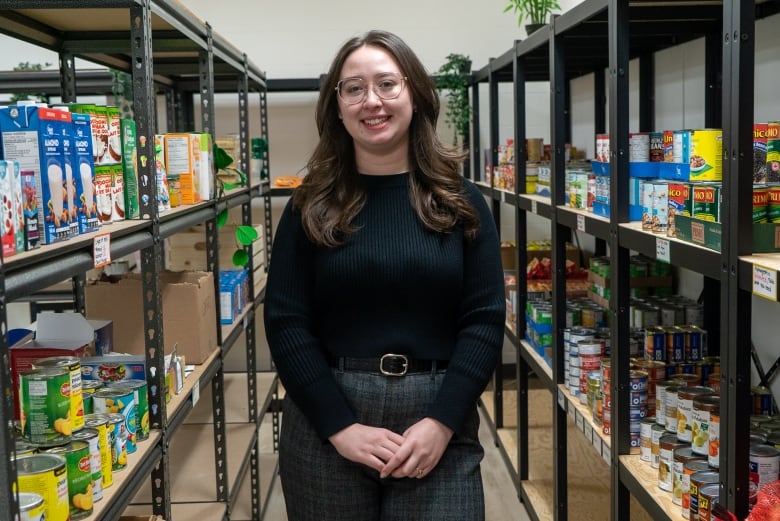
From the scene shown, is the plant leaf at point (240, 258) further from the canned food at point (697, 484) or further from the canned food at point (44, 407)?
the canned food at point (697, 484)

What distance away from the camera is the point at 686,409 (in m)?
2.19

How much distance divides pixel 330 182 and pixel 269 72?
163 inches

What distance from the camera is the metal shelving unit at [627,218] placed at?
157 cm

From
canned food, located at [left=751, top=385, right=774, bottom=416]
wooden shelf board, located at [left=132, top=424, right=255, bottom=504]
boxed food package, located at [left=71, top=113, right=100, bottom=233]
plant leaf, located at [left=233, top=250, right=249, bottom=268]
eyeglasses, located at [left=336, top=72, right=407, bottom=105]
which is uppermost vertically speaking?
eyeglasses, located at [left=336, top=72, right=407, bottom=105]

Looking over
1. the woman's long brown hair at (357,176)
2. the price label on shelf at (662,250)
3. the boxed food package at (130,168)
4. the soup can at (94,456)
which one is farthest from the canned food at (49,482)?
the price label on shelf at (662,250)

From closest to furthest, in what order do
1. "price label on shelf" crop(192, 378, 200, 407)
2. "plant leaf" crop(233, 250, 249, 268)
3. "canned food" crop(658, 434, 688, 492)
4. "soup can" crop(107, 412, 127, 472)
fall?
"soup can" crop(107, 412, 127, 472)
"canned food" crop(658, 434, 688, 492)
"price label on shelf" crop(192, 378, 200, 407)
"plant leaf" crop(233, 250, 249, 268)

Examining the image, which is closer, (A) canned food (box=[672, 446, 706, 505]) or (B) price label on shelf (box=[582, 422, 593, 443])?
(A) canned food (box=[672, 446, 706, 505])

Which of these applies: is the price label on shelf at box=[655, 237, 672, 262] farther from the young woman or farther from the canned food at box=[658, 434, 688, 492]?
the canned food at box=[658, 434, 688, 492]

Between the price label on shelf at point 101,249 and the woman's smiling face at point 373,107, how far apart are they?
64cm

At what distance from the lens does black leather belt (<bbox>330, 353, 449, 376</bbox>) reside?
1.95 metres

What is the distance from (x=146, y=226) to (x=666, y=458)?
143 centimetres

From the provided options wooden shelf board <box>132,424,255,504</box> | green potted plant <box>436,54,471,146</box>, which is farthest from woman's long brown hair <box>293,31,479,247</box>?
green potted plant <box>436,54,471,146</box>

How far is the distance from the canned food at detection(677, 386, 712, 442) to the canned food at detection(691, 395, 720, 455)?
4 cm

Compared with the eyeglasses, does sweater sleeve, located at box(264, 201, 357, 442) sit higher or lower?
lower
